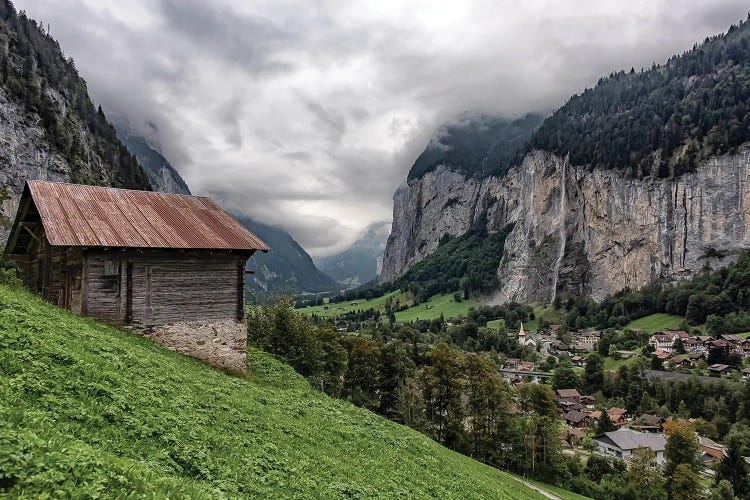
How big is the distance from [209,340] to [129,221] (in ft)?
23.1

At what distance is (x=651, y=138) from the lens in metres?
196

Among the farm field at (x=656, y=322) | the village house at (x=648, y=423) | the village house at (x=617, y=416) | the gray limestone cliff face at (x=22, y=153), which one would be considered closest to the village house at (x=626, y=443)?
the village house at (x=648, y=423)

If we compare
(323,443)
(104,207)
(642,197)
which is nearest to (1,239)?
(104,207)

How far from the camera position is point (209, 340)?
2312cm

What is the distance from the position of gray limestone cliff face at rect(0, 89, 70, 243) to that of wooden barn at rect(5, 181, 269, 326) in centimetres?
7566

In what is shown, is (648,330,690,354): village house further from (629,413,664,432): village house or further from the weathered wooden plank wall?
the weathered wooden plank wall

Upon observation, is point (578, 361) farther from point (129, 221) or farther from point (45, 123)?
point (45, 123)

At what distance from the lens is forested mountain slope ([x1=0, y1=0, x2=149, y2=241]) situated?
91.2 metres

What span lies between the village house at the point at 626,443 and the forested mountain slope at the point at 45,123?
10311 cm

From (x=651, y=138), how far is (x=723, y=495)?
603ft

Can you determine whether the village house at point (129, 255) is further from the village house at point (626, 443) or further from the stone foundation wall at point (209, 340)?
the village house at point (626, 443)

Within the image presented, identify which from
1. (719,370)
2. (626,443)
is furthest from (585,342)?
(626,443)

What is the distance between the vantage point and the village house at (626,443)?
71.5m

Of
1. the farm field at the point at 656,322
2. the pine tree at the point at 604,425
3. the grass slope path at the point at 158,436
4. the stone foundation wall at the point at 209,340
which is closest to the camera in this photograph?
the grass slope path at the point at 158,436
